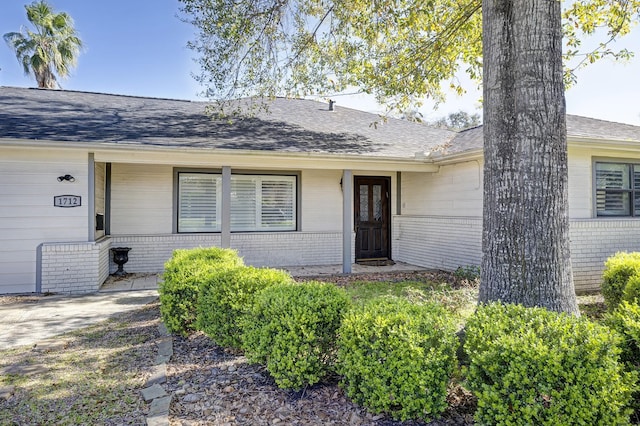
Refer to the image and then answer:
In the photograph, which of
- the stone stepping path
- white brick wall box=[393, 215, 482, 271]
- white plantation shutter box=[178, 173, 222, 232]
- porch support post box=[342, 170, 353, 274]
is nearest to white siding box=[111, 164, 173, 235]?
white plantation shutter box=[178, 173, 222, 232]

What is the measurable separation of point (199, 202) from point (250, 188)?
4.42 feet

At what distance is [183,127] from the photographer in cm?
898

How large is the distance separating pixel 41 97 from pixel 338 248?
337 inches

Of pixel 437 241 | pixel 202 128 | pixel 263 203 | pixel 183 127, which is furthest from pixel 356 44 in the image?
pixel 437 241

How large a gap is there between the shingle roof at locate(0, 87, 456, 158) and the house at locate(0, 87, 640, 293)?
0.15ft

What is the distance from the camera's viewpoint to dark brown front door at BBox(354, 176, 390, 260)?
11.3m

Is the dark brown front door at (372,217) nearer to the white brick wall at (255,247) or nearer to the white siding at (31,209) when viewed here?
the white brick wall at (255,247)

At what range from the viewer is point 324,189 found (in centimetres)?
1088

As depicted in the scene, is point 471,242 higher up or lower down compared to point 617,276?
higher up

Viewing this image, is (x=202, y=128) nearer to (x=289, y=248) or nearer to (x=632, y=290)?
(x=289, y=248)

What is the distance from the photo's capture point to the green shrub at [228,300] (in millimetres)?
3916

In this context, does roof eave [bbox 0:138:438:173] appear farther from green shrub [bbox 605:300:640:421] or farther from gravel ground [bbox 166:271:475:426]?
green shrub [bbox 605:300:640:421]

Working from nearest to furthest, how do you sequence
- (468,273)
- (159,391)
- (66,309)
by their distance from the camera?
1. (159,391)
2. (66,309)
3. (468,273)

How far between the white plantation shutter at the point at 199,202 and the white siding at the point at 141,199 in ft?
0.93
